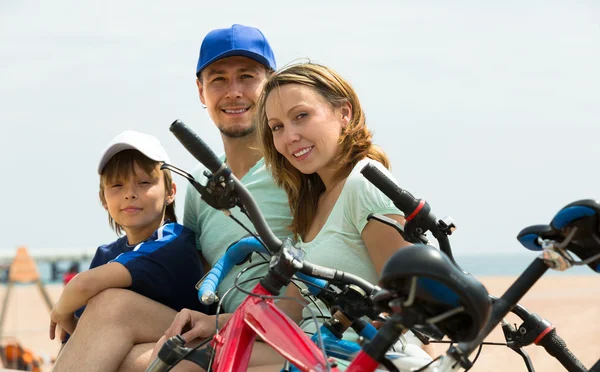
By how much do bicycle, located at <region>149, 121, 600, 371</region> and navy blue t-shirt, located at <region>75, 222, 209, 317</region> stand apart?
0.92 m

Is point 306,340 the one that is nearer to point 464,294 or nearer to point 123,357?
point 464,294

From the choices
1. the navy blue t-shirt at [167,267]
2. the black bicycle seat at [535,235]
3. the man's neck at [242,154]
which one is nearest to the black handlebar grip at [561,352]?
the black bicycle seat at [535,235]

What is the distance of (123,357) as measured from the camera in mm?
3340

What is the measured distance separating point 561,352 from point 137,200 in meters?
2.19

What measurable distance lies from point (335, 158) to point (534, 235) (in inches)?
54.9

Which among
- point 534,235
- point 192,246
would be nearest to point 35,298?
point 192,246

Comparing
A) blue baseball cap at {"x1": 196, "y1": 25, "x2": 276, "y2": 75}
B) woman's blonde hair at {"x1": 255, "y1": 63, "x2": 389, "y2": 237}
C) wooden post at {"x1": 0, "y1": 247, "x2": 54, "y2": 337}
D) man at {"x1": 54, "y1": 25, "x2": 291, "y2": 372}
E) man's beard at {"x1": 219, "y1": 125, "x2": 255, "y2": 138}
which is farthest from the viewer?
wooden post at {"x1": 0, "y1": 247, "x2": 54, "y2": 337}

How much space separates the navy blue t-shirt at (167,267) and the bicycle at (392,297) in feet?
3.00

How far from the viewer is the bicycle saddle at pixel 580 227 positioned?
1975 mm

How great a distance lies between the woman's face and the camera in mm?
3334

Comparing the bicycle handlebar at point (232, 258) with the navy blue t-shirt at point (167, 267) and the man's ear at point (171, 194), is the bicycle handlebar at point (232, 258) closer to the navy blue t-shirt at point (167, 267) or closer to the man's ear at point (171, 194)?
the navy blue t-shirt at point (167, 267)

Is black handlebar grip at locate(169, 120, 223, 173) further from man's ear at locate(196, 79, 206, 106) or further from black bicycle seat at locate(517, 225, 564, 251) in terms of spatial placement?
Result: man's ear at locate(196, 79, 206, 106)

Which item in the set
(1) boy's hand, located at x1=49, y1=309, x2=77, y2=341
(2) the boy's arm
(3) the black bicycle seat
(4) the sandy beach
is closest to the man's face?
(2) the boy's arm

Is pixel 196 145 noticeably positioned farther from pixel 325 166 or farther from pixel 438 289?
pixel 325 166
